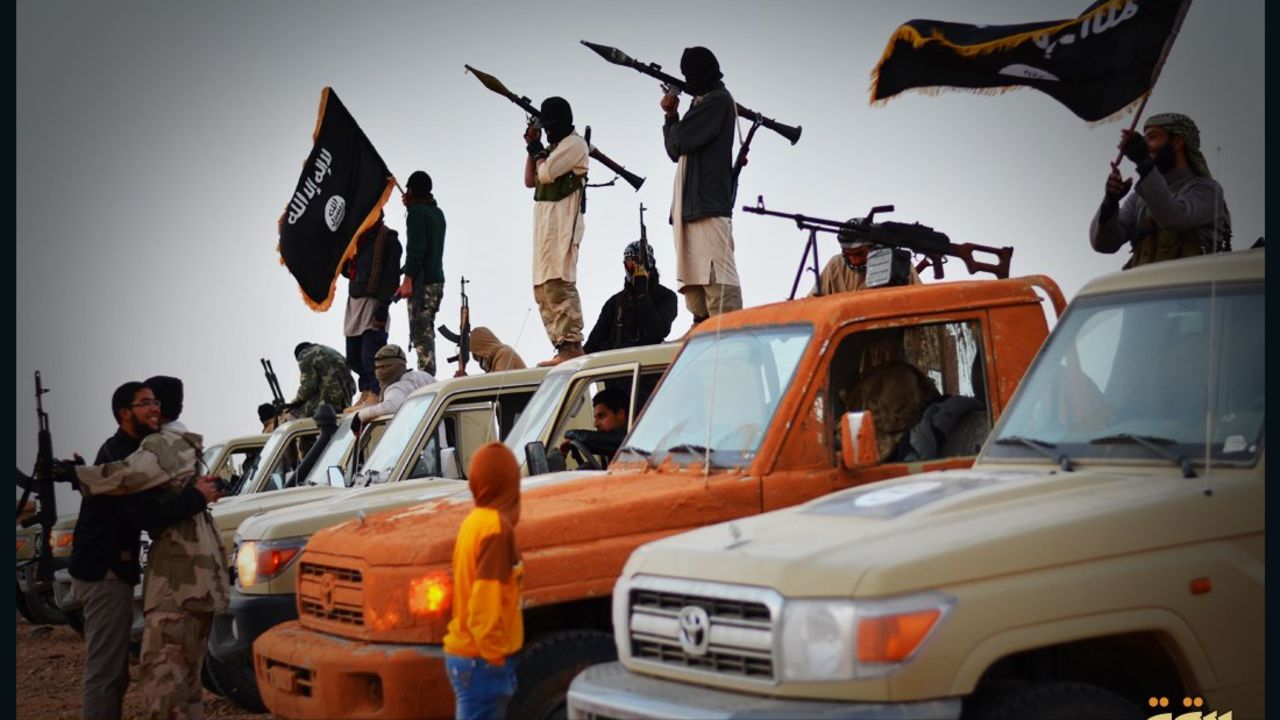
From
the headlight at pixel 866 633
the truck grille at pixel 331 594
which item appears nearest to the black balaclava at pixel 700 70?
the truck grille at pixel 331 594

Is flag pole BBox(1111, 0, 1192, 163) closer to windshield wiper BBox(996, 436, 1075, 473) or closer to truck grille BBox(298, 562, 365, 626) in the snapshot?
windshield wiper BBox(996, 436, 1075, 473)

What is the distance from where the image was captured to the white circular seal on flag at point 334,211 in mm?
15891

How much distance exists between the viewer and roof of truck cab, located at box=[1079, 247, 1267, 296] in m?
5.87

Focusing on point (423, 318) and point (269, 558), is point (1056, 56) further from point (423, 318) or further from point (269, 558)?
point (423, 318)

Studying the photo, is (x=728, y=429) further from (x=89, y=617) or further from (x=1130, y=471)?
(x=89, y=617)

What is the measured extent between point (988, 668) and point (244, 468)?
12.8 metres

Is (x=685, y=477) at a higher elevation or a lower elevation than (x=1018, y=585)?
higher

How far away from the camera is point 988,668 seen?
4.95 m

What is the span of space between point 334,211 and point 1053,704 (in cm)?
1206

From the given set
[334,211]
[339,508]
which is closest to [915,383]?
[339,508]

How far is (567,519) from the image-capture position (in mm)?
6621

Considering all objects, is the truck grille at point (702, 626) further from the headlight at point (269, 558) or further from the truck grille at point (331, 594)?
the headlight at point (269, 558)

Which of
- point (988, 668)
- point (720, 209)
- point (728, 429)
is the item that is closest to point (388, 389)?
point (720, 209)

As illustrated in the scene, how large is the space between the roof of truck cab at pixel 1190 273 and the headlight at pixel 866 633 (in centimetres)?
194
